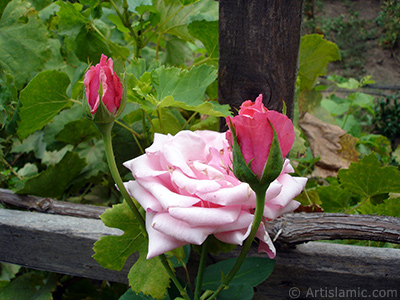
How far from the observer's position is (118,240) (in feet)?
1.79

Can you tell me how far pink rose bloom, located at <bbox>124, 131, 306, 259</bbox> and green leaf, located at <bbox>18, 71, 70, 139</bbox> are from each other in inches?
15.7

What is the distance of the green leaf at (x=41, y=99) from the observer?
741mm

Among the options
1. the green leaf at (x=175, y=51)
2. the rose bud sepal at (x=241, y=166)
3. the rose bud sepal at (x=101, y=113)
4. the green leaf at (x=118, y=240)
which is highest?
the rose bud sepal at (x=101, y=113)

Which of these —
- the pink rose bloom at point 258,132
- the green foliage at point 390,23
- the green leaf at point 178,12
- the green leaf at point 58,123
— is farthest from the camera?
the green foliage at point 390,23

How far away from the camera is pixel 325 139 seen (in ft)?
4.01

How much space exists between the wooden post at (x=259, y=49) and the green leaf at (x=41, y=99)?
0.33 metres

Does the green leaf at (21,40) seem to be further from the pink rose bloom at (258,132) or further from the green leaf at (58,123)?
the pink rose bloom at (258,132)

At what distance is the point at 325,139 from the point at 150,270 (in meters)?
0.86

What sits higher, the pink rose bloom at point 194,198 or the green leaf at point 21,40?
the green leaf at point 21,40

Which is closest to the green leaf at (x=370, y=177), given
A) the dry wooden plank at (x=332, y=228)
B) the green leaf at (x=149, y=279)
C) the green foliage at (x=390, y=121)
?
the dry wooden plank at (x=332, y=228)

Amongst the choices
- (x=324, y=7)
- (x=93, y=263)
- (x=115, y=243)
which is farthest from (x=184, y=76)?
(x=324, y=7)

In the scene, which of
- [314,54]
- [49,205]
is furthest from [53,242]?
[314,54]

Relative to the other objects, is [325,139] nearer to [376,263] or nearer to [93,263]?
[376,263]

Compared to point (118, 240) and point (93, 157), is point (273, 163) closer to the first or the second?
point (118, 240)
